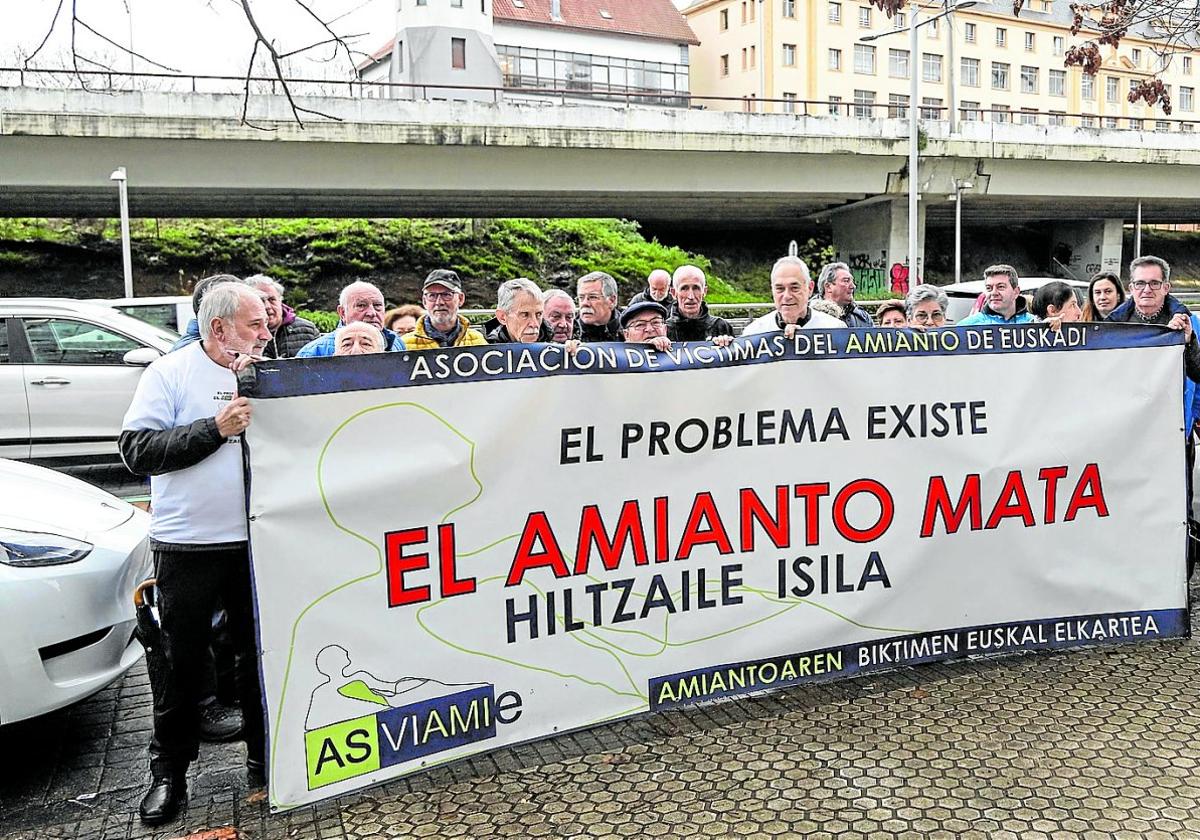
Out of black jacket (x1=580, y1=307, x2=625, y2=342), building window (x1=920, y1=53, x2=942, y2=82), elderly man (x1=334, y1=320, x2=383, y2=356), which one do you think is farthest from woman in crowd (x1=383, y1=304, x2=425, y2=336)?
building window (x1=920, y1=53, x2=942, y2=82)

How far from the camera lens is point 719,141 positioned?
1125 inches

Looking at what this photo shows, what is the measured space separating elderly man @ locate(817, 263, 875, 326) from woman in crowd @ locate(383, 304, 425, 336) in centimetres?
269

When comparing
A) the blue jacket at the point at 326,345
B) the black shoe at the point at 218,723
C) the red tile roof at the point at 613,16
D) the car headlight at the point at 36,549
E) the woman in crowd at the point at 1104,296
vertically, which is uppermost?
the red tile roof at the point at 613,16

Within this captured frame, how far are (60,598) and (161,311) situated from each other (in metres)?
8.14

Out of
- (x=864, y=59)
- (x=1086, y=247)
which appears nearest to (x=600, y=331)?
(x=1086, y=247)

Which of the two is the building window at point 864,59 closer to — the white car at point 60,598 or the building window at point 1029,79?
the building window at point 1029,79

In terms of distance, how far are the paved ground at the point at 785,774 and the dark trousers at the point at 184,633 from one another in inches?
9.4

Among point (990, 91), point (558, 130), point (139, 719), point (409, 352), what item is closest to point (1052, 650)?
point (409, 352)

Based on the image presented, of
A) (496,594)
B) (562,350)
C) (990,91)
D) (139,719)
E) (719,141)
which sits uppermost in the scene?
(990,91)

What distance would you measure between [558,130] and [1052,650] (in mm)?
24029

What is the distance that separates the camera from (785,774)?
3678mm

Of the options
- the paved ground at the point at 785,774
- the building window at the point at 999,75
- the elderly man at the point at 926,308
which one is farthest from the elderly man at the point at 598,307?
the building window at the point at 999,75

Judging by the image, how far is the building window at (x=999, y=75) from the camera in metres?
69.8

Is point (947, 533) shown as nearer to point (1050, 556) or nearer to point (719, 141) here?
point (1050, 556)
